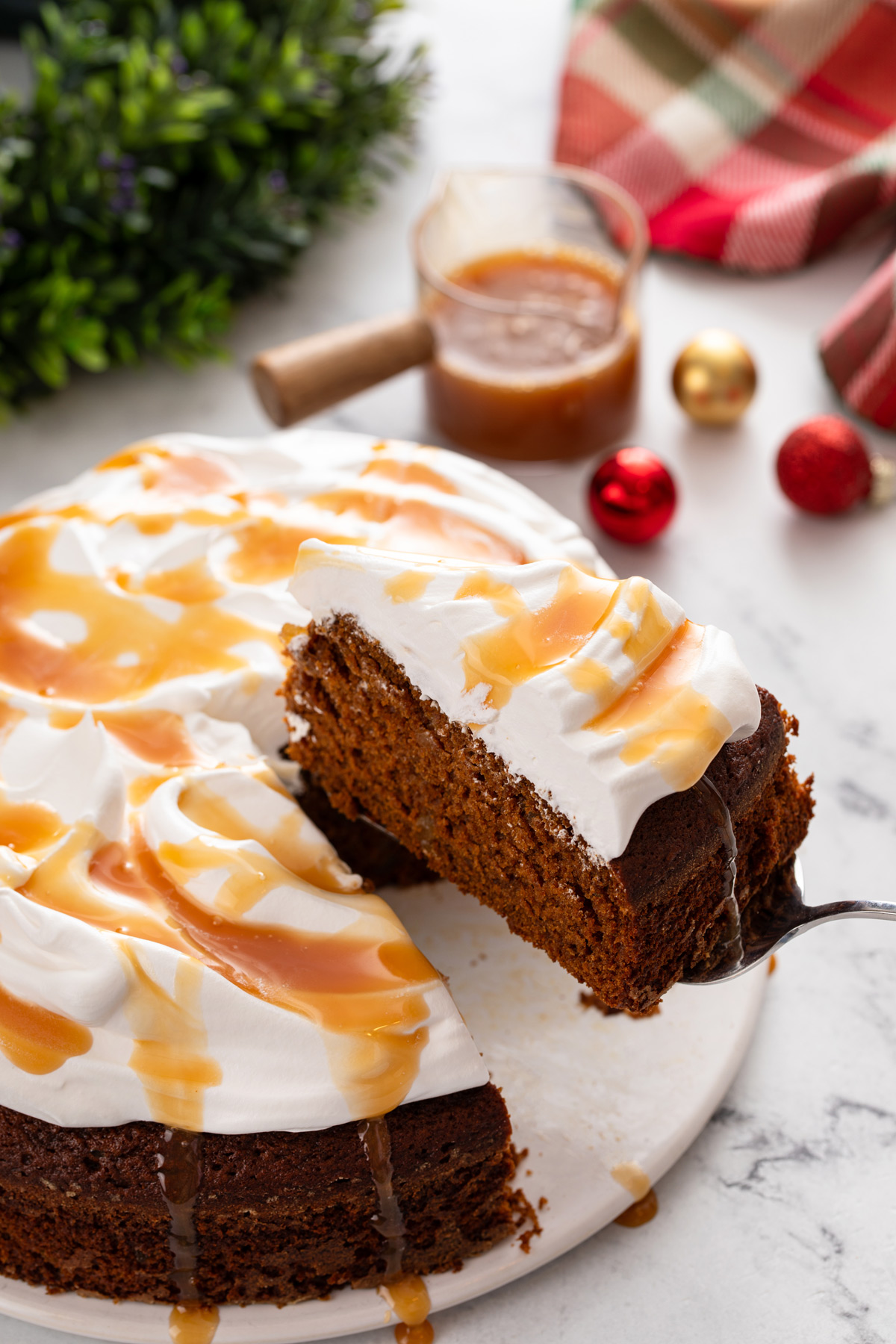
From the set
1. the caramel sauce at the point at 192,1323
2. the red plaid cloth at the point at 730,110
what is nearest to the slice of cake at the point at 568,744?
the caramel sauce at the point at 192,1323

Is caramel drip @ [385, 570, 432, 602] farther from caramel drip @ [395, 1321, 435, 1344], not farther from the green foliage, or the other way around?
the green foliage

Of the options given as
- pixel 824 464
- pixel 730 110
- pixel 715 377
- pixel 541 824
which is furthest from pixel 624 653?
pixel 730 110

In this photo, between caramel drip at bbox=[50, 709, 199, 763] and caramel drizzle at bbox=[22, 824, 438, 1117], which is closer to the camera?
caramel drizzle at bbox=[22, 824, 438, 1117]

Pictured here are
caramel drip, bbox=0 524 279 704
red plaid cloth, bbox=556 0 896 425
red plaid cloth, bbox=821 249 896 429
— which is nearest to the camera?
caramel drip, bbox=0 524 279 704

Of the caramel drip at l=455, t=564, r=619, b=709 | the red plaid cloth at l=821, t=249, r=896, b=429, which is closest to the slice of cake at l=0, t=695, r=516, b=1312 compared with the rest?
the caramel drip at l=455, t=564, r=619, b=709

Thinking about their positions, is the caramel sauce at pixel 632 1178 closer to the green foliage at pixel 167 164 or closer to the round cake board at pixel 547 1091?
the round cake board at pixel 547 1091

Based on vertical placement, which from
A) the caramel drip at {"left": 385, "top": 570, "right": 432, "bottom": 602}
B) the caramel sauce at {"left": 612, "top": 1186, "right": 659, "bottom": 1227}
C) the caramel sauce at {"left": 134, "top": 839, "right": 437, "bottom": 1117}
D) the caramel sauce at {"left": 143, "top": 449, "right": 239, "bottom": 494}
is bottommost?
the caramel sauce at {"left": 612, "top": 1186, "right": 659, "bottom": 1227}

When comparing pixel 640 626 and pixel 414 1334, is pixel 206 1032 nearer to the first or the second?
pixel 414 1334

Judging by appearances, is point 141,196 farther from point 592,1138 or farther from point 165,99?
point 592,1138
